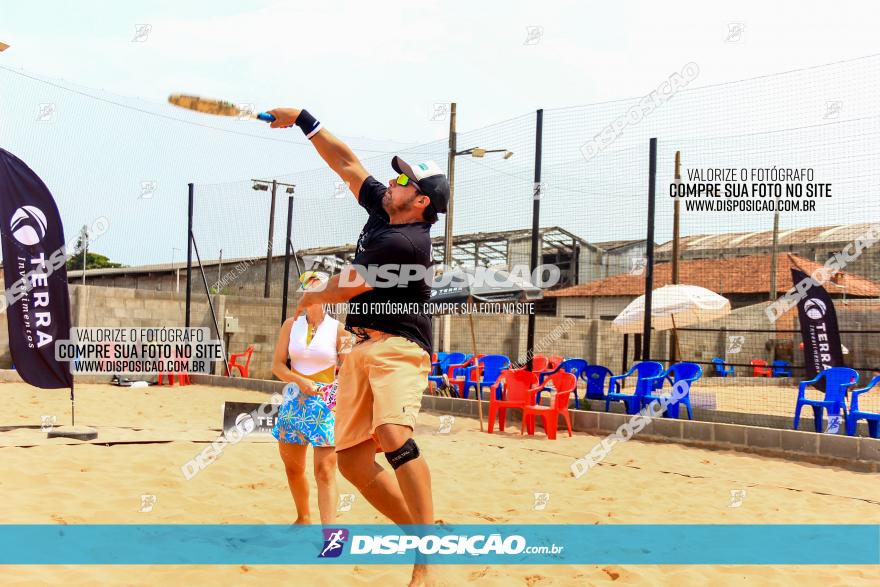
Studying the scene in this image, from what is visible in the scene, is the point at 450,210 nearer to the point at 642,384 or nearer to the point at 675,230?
the point at 675,230

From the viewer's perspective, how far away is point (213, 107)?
2.94 meters

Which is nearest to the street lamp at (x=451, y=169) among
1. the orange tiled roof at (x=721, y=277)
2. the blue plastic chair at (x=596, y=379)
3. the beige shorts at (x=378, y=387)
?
the blue plastic chair at (x=596, y=379)

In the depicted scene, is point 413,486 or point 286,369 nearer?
point 413,486

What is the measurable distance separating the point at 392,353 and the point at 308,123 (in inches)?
43.6

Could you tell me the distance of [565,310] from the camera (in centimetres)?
2773

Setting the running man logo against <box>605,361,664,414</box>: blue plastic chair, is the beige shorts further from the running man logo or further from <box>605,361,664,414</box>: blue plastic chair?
<box>605,361,664,414</box>: blue plastic chair

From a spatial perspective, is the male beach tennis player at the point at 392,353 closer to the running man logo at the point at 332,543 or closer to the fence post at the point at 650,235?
the running man logo at the point at 332,543

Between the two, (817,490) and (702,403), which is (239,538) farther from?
(702,403)

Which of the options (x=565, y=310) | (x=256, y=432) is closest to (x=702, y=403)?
(x=256, y=432)

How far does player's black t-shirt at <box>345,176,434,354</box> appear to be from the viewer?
2.67 metres

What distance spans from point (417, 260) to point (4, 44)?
15.0 ft

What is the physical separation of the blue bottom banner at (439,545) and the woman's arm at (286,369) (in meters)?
0.72

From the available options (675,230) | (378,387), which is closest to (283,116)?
(378,387)

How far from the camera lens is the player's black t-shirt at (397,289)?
267 cm
